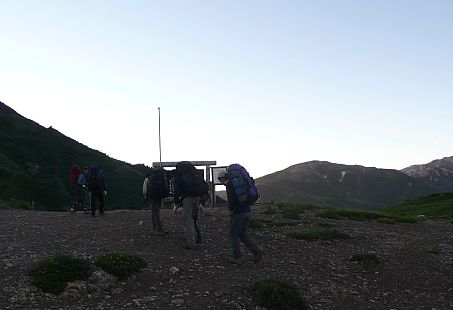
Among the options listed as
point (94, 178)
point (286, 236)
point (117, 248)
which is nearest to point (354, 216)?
point (286, 236)

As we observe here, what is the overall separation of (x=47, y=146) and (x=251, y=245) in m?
85.0

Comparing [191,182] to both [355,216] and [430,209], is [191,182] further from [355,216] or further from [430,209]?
[430,209]

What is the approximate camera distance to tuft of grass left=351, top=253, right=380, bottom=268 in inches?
585

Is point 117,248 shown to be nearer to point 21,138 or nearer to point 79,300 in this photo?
point 79,300

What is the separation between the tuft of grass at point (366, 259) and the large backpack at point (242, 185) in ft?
13.6

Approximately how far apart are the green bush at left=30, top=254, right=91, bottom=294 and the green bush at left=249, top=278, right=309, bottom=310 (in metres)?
3.99

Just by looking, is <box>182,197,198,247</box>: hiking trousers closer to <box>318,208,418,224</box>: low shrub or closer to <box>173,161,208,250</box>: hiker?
<box>173,161,208,250</box>: hiker

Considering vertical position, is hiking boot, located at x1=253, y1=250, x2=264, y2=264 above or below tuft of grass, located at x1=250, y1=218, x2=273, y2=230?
below

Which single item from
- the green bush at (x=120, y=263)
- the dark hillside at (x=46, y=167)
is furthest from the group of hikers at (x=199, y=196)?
the dark hillside at (x=46, y=167)

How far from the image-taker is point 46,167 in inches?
3228

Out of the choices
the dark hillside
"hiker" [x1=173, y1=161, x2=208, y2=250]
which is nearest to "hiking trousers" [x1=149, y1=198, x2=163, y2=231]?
"hiker" [x1=173, y1=161, x2=208, y2=250]

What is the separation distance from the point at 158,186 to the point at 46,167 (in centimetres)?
7083

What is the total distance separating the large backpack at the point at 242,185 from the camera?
524 inches

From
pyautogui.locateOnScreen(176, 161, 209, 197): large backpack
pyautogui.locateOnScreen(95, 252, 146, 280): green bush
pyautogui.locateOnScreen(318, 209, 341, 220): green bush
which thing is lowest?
pyautogui.locateOnScreen(95, 252, 146, 280): green bush
